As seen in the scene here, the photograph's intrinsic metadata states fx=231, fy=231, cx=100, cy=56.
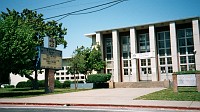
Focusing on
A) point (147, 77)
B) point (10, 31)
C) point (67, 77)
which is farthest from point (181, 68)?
point (10, 31)

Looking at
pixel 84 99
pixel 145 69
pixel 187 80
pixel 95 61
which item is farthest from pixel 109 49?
pixel 84 99

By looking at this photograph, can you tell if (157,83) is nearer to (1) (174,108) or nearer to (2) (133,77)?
(2) (133,77)

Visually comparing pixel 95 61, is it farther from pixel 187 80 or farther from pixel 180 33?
pixel 187 80

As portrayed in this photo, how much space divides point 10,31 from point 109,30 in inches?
1024

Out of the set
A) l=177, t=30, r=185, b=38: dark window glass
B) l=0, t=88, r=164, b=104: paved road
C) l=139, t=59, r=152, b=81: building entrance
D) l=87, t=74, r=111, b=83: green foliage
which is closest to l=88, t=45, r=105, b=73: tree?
l=87, t=74, r=111, b=83: green foliage

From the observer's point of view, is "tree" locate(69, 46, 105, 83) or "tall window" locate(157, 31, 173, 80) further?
"tall window" locate(157, 31, 173, 80)

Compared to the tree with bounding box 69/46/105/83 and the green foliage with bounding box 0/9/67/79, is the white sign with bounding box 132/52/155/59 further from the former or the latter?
the green foliage with bounding box 0/9/67/79

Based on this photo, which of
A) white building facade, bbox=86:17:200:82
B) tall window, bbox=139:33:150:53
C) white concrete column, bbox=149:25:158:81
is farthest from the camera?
tall window, bbox=139:33:150:53

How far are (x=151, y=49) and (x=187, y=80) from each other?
75.9 feet

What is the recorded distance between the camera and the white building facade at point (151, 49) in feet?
132

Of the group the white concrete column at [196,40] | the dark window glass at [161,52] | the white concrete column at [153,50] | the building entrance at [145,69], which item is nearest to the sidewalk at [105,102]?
the white concrete column at [153,50]

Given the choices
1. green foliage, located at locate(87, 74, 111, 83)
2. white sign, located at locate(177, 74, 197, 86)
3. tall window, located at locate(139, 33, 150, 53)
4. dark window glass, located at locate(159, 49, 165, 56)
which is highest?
tall window, located at locate(139, 33, 150, 53)

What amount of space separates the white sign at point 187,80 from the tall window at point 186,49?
22513 millimetres

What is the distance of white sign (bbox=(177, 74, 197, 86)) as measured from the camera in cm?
1881
